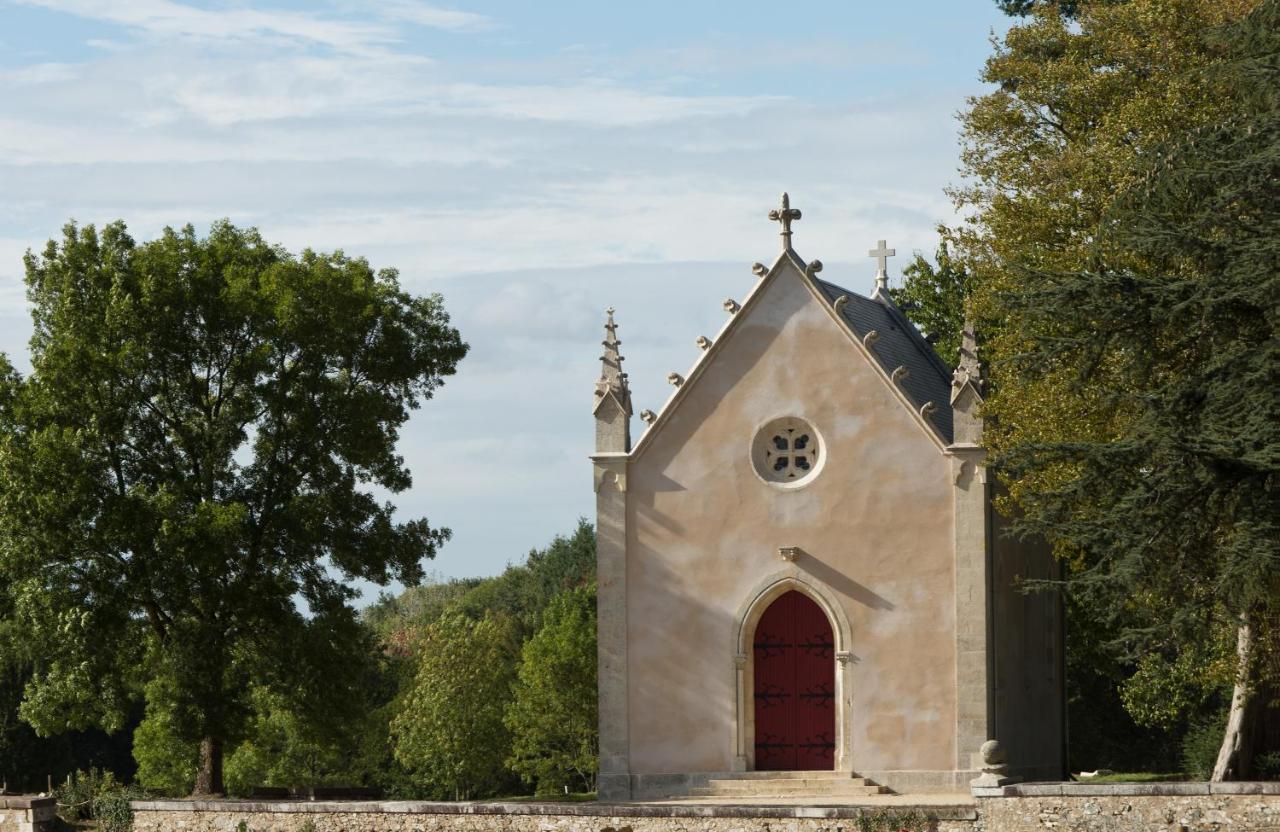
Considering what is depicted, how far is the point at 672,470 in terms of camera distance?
1233 inches

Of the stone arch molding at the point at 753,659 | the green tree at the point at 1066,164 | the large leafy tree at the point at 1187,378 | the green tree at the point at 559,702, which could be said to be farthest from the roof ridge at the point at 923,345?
the green tree at the point at 559,702

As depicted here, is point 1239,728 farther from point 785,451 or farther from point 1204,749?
point 1204,749

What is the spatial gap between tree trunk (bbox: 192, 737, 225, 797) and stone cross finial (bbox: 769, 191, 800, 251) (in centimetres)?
1356

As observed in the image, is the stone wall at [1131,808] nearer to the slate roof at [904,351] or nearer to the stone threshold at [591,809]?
the stone threshold at [591,809]

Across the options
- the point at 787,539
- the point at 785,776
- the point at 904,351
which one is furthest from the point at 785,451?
the point at 785,776

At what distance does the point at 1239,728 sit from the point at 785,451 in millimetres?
8209

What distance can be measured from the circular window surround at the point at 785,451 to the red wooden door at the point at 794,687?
1.90 m

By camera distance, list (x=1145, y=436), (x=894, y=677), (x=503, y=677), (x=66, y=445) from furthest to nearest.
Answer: (x=503, y=677), (x=66, y=445), (x=894, y=677), (x=1145, y=436)

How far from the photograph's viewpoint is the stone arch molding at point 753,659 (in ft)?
98.7

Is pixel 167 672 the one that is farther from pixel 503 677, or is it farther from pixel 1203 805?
pixel 503 677

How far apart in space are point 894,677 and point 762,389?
5097 mm

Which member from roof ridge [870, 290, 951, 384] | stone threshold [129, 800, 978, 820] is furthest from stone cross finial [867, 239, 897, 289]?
stone threshold [129, 800, 978, 820]

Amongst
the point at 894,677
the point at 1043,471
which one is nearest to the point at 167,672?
the point at 894,677

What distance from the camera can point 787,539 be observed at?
30.7 meters
